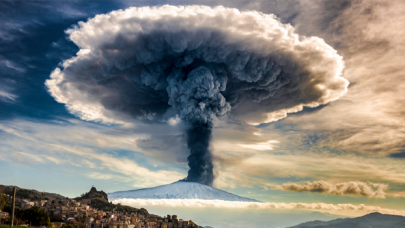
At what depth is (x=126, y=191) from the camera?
100375mm

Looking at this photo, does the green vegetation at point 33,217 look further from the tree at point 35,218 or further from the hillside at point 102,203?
the hillside at point 102,203

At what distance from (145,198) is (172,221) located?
31.0 m

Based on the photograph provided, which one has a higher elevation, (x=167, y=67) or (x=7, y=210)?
(x=167, y=67)

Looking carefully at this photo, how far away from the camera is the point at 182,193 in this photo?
8112cm

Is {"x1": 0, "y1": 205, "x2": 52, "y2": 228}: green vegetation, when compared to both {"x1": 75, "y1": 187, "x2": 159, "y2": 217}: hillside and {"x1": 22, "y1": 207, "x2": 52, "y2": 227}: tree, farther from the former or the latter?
{"x1": 75, "y1": 187, "x2": 159, "y2": 217}: hillside

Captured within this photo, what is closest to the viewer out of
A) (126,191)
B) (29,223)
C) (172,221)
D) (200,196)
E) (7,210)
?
(29,223)

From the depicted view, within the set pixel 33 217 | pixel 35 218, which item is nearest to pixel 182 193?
pixel 35 218

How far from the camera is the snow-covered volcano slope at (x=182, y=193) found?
79688 millimetres

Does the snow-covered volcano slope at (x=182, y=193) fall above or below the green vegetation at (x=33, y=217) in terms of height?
above

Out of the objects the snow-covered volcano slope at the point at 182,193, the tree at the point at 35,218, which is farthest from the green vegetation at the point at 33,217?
the snow-covered volcano slope at the point at 182,193

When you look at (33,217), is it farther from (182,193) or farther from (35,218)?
(182,193)

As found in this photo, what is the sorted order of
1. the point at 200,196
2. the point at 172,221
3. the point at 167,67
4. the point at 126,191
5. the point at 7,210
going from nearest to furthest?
the point at 7,210
the point at 200,196
the point at 167,67
the point at 126,191
the point at 172,221

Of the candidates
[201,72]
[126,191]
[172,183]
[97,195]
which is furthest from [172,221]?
[201,72]

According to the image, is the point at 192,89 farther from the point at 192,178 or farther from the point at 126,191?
the point at 126,191
